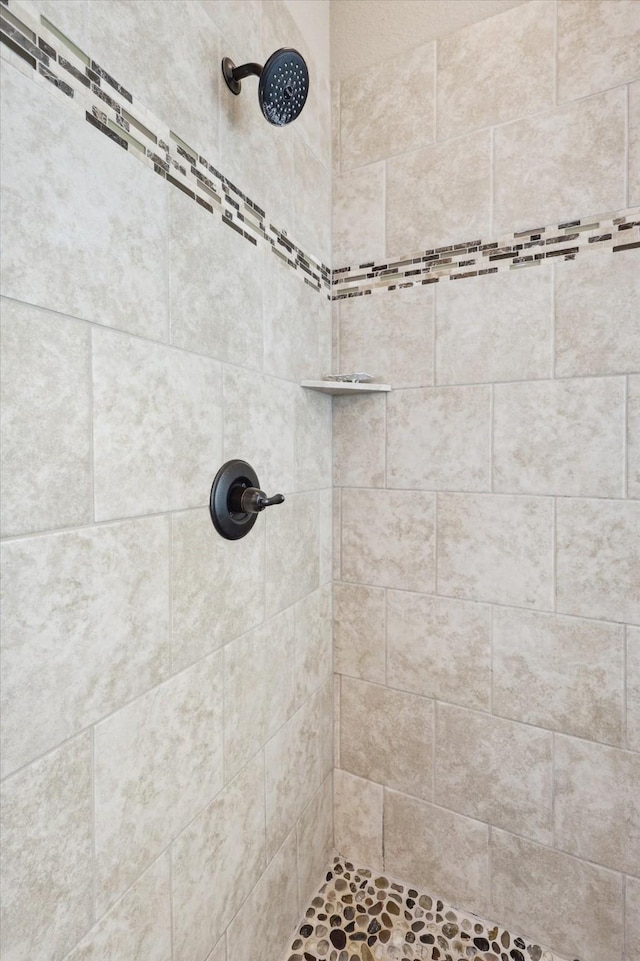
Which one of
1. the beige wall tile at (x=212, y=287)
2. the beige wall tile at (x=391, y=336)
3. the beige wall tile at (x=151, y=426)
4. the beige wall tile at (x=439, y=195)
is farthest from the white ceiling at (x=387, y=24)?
the beige wall tile at (x=151, y=426)

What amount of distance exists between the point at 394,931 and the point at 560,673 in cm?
82

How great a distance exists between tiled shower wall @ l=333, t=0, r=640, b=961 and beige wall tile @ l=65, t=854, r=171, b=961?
0.76m

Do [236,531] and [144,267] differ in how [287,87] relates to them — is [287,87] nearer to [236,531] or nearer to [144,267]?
[144,267]

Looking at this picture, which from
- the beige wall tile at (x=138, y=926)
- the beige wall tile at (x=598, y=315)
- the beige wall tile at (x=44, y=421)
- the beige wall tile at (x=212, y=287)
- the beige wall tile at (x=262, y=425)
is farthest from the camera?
the beige wall tile at (x=598, y=315)

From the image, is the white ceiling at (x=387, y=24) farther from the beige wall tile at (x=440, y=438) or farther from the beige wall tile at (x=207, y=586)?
the beige wall tile at (x=207, y=586)

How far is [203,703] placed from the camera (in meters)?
0.92

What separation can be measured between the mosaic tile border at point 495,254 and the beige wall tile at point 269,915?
1.55 meters

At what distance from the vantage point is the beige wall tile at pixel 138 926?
0.71 metres

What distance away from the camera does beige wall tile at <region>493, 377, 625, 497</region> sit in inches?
44.5

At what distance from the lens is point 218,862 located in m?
0.97

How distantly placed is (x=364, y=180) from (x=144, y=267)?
936 mm

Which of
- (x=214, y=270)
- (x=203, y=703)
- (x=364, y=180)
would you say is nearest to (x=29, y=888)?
(x=203, y=703)

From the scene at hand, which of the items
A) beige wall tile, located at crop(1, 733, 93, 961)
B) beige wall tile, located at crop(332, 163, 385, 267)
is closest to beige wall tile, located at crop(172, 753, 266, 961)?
beige wall tile, located at crop(1, 733, 93, 961)

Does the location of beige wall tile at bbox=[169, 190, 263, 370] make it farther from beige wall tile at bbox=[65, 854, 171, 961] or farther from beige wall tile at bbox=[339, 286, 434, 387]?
beige wall tile at bbox=[65, 854, 171, 961]
